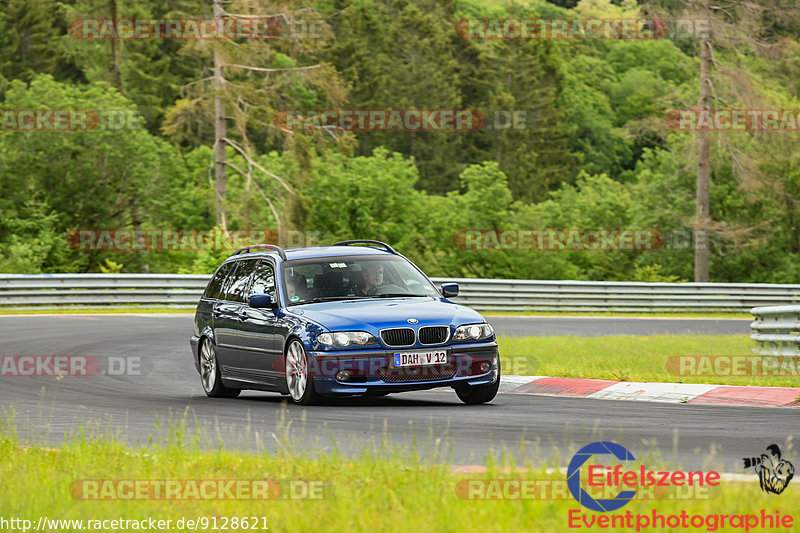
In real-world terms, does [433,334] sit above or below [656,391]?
above

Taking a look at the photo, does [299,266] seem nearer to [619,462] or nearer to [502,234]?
[619,462]

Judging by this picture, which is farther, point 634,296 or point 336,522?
point 634,296

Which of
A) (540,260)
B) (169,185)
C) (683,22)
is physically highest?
(683,22)

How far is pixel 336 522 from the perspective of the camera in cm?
568

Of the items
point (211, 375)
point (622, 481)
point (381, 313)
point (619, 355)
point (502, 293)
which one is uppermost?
point (381, 313)

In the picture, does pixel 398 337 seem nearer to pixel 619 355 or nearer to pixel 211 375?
pixel 211 375

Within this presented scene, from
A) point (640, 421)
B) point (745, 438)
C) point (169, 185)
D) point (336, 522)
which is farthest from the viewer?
point (169, 185)

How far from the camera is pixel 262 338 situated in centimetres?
1248

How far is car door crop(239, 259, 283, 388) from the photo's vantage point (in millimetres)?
12242

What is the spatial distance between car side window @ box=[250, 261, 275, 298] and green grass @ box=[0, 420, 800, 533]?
4.61 m

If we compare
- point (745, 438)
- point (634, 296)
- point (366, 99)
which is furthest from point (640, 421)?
point (366, 99)

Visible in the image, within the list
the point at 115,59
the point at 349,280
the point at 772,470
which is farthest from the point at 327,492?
the point at 115,59

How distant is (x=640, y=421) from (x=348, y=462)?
11.8 ft

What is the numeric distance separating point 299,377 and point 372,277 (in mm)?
1624
